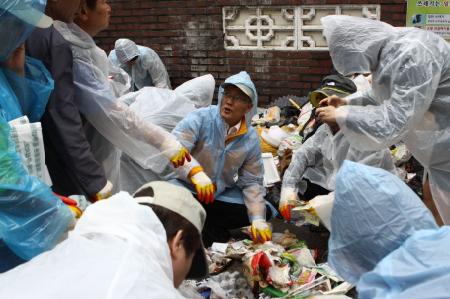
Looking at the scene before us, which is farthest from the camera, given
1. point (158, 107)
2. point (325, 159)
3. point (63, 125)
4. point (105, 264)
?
point (158, 107)

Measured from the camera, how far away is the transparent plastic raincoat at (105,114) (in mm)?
2191

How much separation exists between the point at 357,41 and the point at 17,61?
181 cm

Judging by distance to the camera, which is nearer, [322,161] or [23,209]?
[23,209]

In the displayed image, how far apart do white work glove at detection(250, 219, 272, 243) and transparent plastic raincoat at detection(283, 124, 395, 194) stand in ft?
1.44

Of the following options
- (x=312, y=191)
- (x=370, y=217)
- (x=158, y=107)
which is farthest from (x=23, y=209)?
(x=158, y=107)

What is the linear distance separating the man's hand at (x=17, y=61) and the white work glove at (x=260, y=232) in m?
1.70

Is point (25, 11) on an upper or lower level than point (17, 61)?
upper

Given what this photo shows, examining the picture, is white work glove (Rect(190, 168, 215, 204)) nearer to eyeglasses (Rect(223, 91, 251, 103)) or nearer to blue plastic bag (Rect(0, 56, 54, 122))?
eyeglasses (Rect(223, 91, 251, 103))

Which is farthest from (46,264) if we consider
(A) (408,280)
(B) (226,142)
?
(B) (226,142)

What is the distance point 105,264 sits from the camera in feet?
3.42

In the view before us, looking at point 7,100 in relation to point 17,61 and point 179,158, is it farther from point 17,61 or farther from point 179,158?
point 179,158

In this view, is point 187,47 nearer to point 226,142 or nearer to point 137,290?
point 226,142

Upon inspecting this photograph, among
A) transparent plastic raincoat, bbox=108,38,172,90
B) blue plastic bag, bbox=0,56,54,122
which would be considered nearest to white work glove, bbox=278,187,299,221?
blue plastic bag, bbox=0,56,54,122

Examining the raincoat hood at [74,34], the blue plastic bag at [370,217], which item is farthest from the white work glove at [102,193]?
the blue plastic bag at [370,217]
